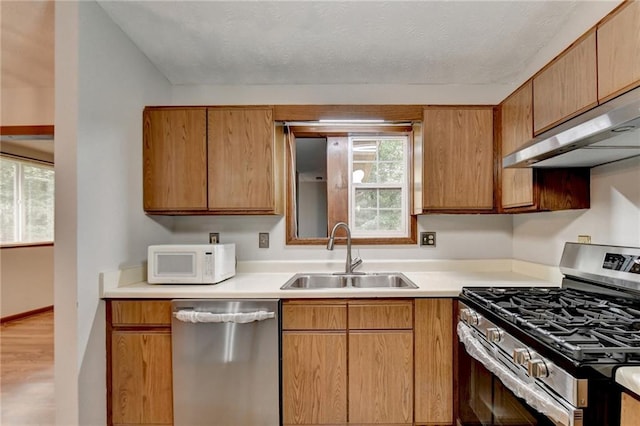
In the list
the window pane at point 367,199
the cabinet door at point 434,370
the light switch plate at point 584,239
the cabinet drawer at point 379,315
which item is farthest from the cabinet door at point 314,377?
the light switch plate at point 584,239

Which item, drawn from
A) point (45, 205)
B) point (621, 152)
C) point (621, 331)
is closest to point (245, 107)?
point (621, 152)

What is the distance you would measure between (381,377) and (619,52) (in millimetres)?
1748

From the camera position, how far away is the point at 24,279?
4129 mm

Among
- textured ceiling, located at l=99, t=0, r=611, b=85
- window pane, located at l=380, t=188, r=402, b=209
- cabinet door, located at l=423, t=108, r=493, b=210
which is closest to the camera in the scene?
textured ceiling, located at l=99, t=0, r=611, b=85

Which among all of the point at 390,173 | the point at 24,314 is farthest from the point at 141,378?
the point at 24,314

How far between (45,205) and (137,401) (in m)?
4.19

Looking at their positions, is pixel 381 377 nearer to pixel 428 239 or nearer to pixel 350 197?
pixel 428 239

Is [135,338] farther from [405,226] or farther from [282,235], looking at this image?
[405,226]

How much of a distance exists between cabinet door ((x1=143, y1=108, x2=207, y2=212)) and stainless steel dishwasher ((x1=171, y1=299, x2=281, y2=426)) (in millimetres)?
766

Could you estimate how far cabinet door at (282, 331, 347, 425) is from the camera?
170cm

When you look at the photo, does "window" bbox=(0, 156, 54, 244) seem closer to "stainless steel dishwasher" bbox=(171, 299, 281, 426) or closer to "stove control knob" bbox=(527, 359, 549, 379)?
"stainless steel dishwasher" bbox=(171, 299, 281, 426)

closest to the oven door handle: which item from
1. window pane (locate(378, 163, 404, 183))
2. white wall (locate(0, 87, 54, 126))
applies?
window pane (locate(378, 163, 404, 183))

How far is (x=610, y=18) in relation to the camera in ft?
3.82

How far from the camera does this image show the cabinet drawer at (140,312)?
170 cm
